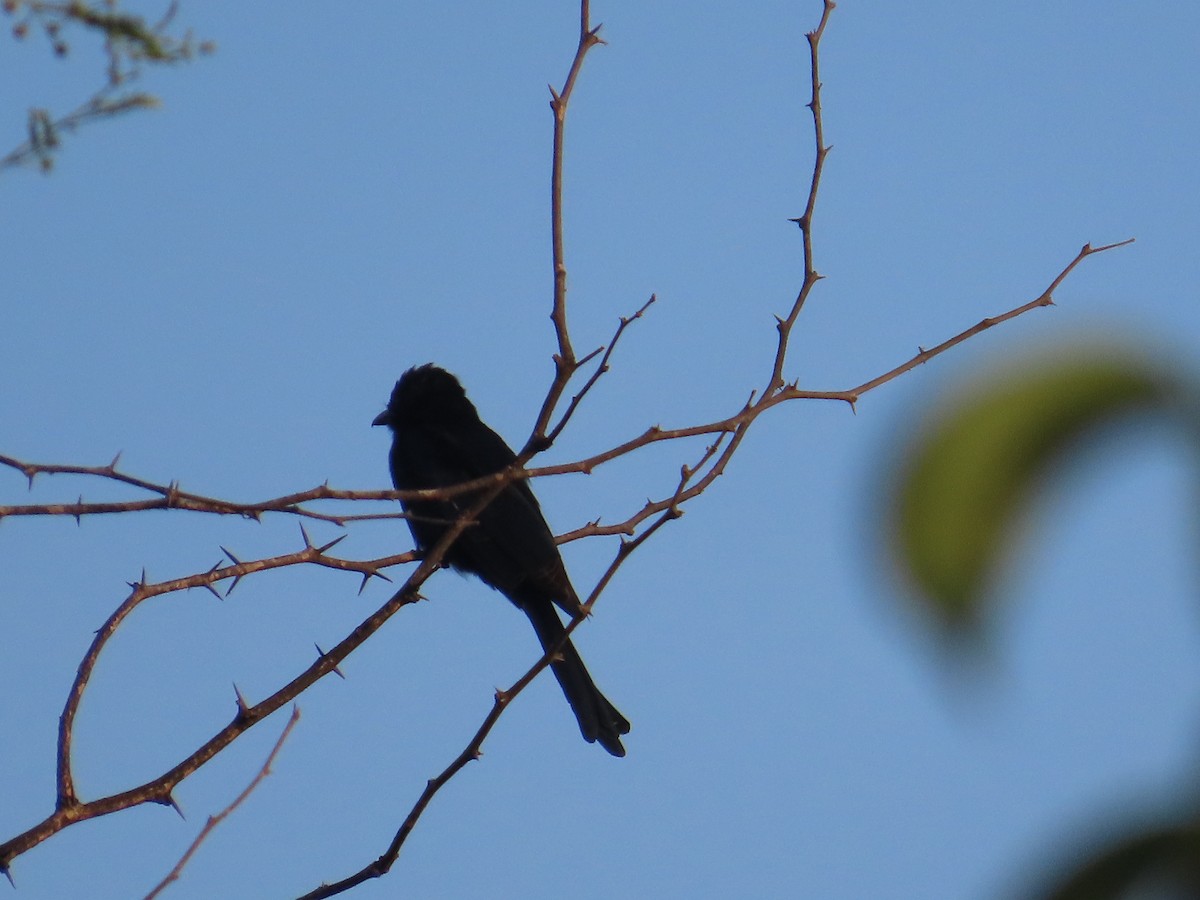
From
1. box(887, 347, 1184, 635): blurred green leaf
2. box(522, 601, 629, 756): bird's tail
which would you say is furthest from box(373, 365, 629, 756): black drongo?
box(887, 347, 1184, 635): blurred green leaf

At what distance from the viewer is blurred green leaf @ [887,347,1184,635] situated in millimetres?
639

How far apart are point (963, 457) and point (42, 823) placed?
3034 mm

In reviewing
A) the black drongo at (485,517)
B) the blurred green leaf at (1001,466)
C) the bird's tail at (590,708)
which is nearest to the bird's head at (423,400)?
the black drongo at (485,517)

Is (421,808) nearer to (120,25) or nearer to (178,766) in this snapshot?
(178,766)

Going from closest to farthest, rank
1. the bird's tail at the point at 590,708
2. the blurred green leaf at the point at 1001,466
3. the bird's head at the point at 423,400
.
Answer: the blurred green leaf at the point at 1001,466, the bird's tail at the point at 590,708, the bird's head at the point at 423,400

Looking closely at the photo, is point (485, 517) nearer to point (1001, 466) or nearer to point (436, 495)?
point (436, 495)

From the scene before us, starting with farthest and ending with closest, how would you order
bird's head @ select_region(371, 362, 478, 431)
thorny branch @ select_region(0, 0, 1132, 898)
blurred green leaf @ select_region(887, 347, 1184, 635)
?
bird's head @ select_region(371, 362, 478, 431) < thorny branch @ select_region(0, 0, 1132, 898) < blurred green leaf @ select_region(887, 347, 1184, 635)

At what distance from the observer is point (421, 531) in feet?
24.1

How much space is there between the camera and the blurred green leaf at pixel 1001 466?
0.64 metres

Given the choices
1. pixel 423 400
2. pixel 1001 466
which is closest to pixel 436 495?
pixel 1001 466

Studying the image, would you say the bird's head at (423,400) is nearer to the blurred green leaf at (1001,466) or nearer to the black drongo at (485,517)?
the black drongo at (485,517)

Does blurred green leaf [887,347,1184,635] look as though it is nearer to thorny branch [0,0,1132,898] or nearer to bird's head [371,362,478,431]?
thorny branch [0,0,1132,898]

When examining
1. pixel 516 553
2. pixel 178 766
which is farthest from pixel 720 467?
pixel 516 553

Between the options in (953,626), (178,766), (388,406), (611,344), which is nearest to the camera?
(953,626)
